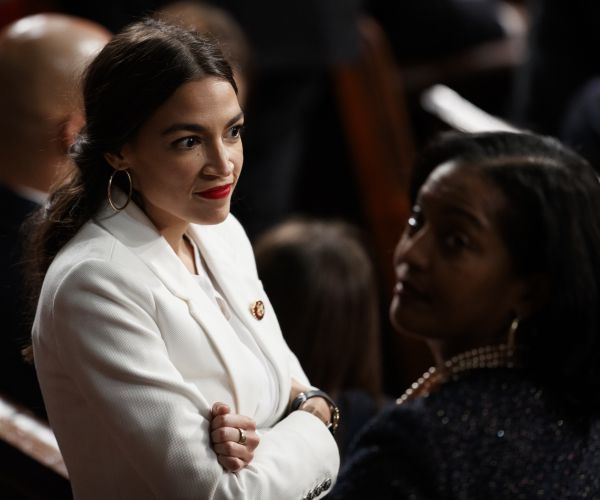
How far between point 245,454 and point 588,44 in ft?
7.39

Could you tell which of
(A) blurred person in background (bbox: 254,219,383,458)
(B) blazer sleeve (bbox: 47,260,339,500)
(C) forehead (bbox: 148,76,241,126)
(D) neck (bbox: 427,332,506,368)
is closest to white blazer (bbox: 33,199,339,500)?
(B) blazer sleeve (bbox: 47,260,339,500)

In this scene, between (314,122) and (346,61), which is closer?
(346,61)

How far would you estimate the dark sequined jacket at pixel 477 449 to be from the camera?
1214mm

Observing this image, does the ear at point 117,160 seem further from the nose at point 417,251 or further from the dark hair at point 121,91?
the nose at point 417,251

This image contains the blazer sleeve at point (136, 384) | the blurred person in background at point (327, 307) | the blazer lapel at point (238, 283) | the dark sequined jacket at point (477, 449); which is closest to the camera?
the blazer sleeve at point (136, 384)

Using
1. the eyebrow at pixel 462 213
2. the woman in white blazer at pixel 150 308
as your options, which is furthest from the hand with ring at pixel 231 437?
the eyebrow at pixel 462 213

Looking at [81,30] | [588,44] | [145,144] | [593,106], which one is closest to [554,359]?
[145,144]

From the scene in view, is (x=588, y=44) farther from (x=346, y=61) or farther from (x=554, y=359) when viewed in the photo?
(x=554, y=359)

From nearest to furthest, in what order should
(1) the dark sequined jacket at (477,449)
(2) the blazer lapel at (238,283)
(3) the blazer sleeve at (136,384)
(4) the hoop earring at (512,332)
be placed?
(3) the blazer sleeve at (136,384)
(2) the blazer lapel at (238,283)
(1) the dark sequined jacket at (477,449)
(4) the hoop earring at (512,332)

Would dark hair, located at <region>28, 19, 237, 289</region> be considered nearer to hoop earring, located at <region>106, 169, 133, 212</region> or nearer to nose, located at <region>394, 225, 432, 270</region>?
hoop earring, located at <region>106, 169, 133, 212</region>

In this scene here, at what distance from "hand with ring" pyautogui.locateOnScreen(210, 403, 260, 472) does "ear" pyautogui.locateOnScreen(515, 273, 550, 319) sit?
0.49 m

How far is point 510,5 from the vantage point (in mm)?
4348

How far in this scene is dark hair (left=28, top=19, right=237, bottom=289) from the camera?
2.95 ft

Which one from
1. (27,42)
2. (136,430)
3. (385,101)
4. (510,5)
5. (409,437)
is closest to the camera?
(136,430)
